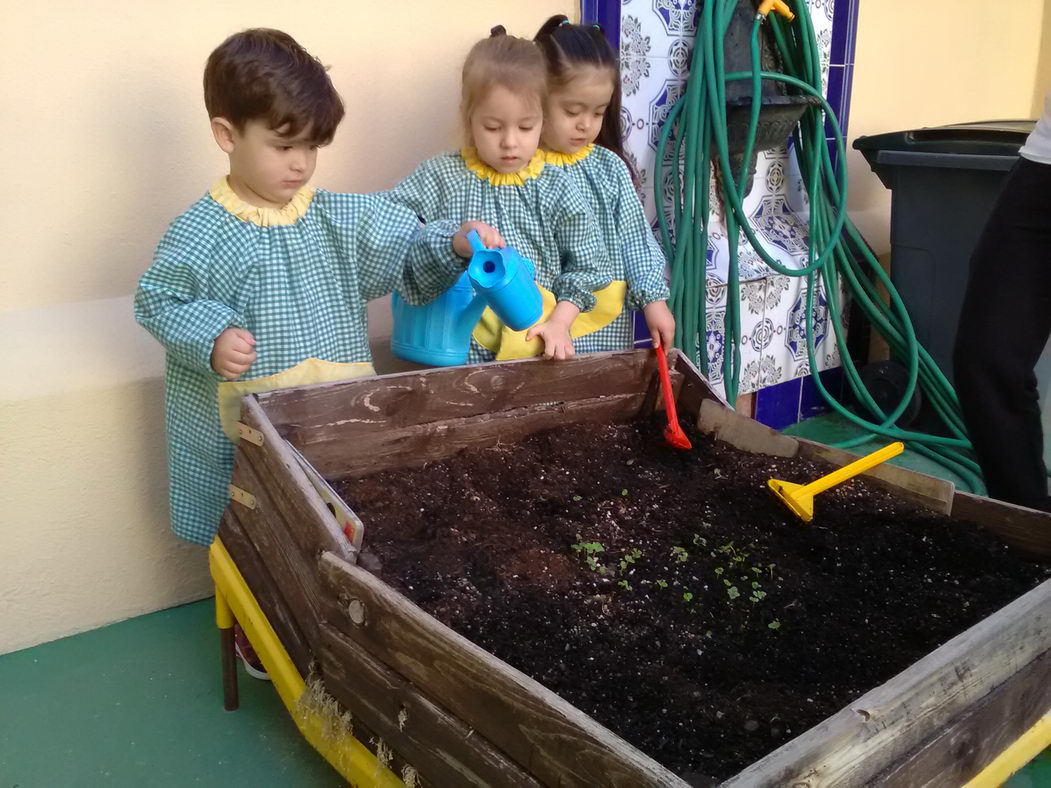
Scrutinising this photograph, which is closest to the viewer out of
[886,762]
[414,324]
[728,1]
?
[886,762]

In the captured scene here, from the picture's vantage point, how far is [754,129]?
2.53 m

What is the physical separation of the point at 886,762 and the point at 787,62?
7.86ft

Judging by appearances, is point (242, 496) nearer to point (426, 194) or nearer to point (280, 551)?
point (280, 551)

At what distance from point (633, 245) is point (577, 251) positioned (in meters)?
0.18

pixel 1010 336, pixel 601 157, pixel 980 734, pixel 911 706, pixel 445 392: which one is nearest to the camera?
pixel 911 706

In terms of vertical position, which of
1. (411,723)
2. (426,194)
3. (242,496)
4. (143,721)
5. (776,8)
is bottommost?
(143,721)

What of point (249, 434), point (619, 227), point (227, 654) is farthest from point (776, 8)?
point (227, 654)

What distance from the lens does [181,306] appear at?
1572 millimetres

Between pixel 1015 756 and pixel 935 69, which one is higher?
pixel 935 69

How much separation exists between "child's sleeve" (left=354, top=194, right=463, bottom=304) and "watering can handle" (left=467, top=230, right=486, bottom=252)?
61 millimetres

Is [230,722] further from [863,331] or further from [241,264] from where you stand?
[863,331]

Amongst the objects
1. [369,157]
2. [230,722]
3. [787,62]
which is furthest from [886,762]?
[787,62]

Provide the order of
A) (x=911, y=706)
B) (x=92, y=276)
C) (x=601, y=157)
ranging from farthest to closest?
1. (x=601, y=157)
2. (x=92, y=276)
3. (x=911, y=706)

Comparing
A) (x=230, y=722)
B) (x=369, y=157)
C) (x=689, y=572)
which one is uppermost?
(x=369, y=157)
